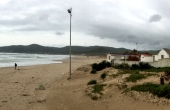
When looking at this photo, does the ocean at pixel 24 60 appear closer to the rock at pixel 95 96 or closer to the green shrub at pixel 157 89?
the rock at pixel 95 96

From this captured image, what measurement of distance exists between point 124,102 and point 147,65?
60.6ft

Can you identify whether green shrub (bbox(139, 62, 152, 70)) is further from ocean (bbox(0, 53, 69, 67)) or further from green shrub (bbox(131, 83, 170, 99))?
ocean (bbox(0, 53, 69, 67))

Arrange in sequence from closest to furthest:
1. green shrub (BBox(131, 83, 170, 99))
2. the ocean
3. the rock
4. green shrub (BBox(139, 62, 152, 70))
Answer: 1. green shrub (BBox(131, 83, 170, 99))
2. the rock
3. green shrub (BBox(139, 62, 152, 70))
4. the ocean

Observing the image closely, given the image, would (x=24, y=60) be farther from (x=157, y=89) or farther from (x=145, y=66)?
(x=157, y=89)

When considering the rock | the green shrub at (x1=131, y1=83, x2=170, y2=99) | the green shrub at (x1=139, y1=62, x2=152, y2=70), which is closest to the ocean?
the green shrub at (x1=139, y1=62, x2=152, y2=70)

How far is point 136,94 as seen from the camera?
14.4 metres

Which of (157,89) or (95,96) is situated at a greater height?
(157,89)

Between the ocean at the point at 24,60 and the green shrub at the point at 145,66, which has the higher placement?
the green shrub at the point at 145,66

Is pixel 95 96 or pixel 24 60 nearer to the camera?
pixel 95 96

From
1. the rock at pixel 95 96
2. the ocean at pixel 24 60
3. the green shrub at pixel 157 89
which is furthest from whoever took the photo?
the ocean at pixel 24 60

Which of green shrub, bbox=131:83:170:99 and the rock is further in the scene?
the rock

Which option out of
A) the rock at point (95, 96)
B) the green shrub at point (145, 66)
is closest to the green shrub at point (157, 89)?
the rock at point (95, 96)

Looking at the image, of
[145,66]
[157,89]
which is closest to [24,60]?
[145,66]

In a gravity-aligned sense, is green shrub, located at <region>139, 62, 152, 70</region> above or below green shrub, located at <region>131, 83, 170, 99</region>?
above
